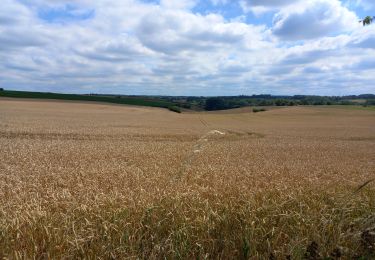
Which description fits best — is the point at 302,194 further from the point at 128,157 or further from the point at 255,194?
the point at 128,157

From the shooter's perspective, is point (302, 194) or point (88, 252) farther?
point (302, 194)

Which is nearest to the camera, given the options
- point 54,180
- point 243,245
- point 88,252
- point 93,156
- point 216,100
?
point 88,252

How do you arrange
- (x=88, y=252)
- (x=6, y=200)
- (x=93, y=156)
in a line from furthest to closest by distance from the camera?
(x=93, y=156) → (x=6, y=200) → (x=88, y=252)

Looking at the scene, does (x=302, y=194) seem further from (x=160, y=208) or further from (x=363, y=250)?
(x=160, y=208)

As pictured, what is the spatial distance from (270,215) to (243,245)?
93 cm

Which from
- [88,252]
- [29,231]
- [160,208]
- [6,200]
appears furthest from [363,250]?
[6,200]

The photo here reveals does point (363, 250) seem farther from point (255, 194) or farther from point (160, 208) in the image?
point (160, 208)

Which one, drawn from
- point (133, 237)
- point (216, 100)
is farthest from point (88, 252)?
point (216, 100)

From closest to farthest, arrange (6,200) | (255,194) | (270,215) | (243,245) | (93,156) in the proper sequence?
(243,245)
(270,215)
(6,200)
(255,194)
(93,156)

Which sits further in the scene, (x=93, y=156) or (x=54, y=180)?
(x=93, y=156)

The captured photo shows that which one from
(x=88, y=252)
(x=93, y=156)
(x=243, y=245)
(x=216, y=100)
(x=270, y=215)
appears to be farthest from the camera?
(x=216, y=100)

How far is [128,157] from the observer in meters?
13.6

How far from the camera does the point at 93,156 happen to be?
13.4 metres

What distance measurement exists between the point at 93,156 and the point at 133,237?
9.15 metres
